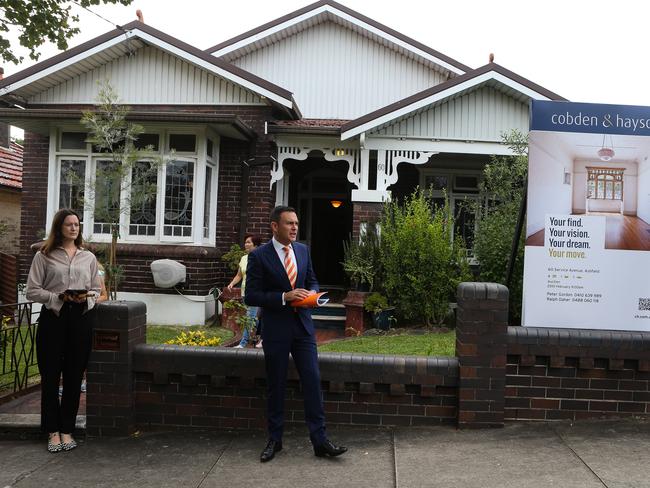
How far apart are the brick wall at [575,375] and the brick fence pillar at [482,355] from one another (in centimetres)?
13

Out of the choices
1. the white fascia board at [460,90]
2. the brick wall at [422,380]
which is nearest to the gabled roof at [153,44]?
the white fascia board at [460,90]

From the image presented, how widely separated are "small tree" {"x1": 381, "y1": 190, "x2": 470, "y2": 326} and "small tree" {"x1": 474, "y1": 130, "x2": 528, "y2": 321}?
0.40 meters

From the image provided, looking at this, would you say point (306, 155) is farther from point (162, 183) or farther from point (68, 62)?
point (68, 62)

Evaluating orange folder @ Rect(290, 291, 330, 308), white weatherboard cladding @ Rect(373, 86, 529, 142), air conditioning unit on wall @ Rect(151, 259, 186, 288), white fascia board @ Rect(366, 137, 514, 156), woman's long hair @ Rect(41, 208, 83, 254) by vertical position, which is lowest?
air conditioning unit on wall @ Rect(151, 259, 186, 288)

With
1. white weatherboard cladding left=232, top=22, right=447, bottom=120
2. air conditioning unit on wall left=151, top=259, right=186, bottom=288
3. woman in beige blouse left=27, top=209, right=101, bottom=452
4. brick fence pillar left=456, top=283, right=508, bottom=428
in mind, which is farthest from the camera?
white weatherboard cladding left=232, top=22, right=447, bottom=120

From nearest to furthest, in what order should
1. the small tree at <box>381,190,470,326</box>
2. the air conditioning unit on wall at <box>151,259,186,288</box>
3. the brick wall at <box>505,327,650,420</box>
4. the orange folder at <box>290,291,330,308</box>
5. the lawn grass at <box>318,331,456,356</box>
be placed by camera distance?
the orange folder at <box>290,291,330,308</box>, the brick wall at <box>505,327,650,420</box>, the lawn grass at <box>318,331,456,356</box>, the small tree at <box>381,190,470,326</box>, the air conditioning unit on wall at <box>151,259,186,288</box>

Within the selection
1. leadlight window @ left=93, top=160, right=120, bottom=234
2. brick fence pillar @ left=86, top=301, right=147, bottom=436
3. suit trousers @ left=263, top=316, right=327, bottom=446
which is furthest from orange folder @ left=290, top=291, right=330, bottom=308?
leadlight window @ left=93, top=160, right=120, bottom=234

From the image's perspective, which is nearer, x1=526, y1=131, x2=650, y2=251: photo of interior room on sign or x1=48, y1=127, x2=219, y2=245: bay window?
x1=526, y1=131, x2=650, y2=251: photo of interior room on sign

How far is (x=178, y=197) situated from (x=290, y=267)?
7317mm

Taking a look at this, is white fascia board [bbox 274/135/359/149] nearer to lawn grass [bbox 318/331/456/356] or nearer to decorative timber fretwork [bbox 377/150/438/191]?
decorative timber fretwork [bbox 377/150/438/191]

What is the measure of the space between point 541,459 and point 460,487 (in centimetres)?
79

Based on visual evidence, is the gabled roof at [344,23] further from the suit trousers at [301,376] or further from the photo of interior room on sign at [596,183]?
the suit trousers at [301,376]

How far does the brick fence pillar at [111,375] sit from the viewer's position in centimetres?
501

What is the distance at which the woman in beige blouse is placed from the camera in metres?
4.74
